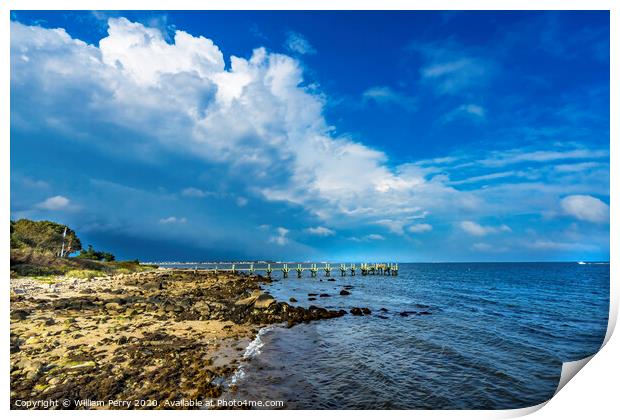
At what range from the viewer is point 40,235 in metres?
44.5

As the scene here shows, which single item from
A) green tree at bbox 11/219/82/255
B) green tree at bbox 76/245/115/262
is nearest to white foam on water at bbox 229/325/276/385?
green tree at bbox 11/219/82/255

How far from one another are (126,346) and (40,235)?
48594 millimetres

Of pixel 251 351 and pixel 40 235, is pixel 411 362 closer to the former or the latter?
pixel 251 351

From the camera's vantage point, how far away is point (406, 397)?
8711mm

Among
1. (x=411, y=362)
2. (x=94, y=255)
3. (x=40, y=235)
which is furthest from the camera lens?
(x=94, y=255)

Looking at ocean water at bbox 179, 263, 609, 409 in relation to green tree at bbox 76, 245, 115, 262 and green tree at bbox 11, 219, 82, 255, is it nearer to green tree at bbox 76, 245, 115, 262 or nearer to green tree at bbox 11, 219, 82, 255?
green tree at bbox 11, 219, 82, 255

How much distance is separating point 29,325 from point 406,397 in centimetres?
1444

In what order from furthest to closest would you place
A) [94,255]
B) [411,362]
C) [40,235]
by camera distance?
[94,255] → [40,235] → [411,362]

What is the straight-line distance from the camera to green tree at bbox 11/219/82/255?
4240 centimetres

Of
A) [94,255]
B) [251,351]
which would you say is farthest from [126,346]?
[94,255]

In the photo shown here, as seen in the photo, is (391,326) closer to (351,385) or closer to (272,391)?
(351,385)

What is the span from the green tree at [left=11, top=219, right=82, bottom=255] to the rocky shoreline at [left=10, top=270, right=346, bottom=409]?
32.5m

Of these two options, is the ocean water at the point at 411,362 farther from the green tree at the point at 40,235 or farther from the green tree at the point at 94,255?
the green tree at the point at 94,255
